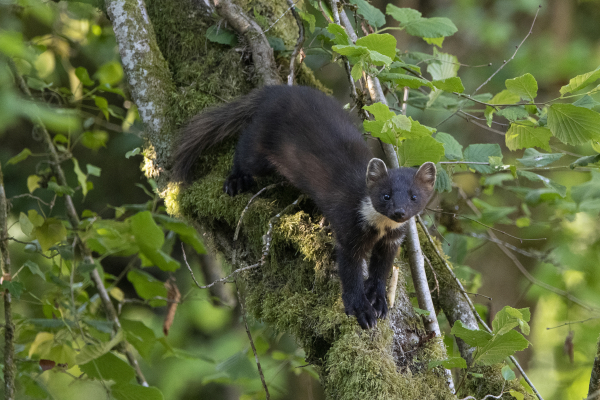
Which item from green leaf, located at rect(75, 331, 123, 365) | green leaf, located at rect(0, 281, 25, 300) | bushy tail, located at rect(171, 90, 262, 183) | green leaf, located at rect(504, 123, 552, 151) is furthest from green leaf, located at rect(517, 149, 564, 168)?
green leaf, located at rect(0, 281, 25, 300)

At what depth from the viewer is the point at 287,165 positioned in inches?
140

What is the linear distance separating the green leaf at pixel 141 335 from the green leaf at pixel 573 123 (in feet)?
9.92

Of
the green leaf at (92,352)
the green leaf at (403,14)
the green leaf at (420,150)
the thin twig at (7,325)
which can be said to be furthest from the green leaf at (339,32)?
the thin twig at (7,325)

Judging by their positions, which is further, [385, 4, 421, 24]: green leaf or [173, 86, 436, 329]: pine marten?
[385, 4, 421, 24]: green leaf

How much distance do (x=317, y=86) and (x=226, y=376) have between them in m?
2.65

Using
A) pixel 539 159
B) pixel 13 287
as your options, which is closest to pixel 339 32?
pixel 539 159

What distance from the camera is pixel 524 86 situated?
2.67m

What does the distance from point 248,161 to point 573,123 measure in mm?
2098

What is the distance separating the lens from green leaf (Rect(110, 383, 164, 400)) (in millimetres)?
2893

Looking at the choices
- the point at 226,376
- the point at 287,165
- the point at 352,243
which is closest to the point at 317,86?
the point at 287,165

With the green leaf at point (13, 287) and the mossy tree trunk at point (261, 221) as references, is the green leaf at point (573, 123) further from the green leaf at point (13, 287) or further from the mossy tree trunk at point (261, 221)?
the green leaf at point (13, 287)

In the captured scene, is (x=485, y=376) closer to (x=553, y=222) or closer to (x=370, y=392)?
A: (x=370, y=392)

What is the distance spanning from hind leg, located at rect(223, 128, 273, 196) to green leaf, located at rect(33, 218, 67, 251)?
129 cm

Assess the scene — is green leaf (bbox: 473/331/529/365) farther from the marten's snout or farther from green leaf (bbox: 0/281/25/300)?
green leaf (bbox: 0/281/25/300)
